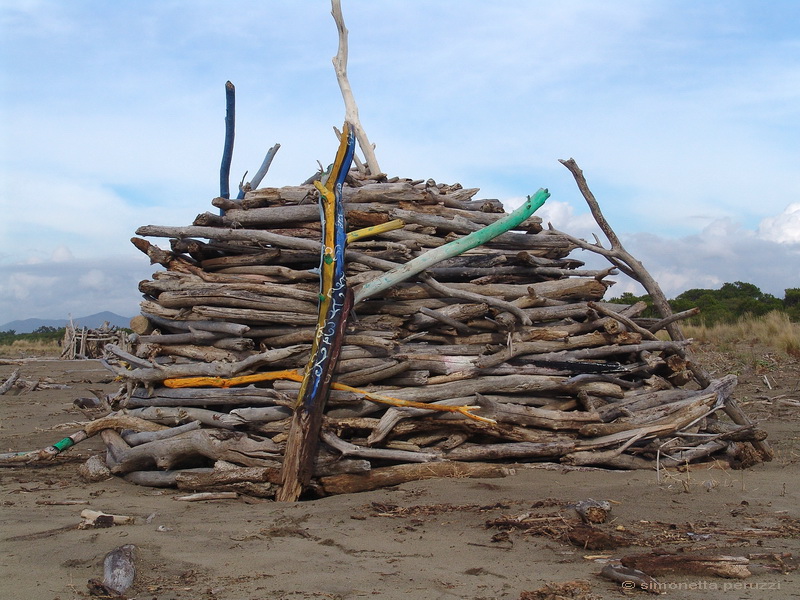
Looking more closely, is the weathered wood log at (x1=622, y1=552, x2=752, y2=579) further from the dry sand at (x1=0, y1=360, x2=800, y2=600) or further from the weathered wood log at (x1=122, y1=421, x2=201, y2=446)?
the weathered wood log at (x1=122, y1=421, x2=201, y2=446)

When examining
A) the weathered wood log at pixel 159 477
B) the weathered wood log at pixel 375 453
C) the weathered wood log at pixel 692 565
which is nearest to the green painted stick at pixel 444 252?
the weathered wood log at pixel 375 453

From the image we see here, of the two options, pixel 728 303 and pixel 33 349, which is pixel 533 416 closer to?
pixel 728 303

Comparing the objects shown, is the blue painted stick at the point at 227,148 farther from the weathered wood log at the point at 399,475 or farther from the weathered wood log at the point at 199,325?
the weathered wood log at the point at 399,475

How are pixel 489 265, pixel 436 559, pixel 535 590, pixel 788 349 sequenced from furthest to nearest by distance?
pixel 788 349
pixel 489 265
pixel 436 559
pixel 535 590

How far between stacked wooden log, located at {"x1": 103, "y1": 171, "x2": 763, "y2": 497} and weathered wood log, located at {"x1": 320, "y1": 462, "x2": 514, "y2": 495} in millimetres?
16

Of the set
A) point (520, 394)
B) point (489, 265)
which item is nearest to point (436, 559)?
point (520, 394)

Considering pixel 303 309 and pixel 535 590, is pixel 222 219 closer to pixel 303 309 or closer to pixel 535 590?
pixel 303 309

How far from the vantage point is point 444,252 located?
6297 millimetres

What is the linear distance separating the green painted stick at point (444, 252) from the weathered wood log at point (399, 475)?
59.4 inches

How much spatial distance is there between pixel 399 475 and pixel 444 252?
199cm

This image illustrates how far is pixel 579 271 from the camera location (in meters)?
7.43

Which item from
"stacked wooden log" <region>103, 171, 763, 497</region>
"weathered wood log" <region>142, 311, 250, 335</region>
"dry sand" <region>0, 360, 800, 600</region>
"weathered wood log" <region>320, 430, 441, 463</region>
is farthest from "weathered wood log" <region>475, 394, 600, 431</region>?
"weathered wood log" <region>142, 311, 250, 335</region>

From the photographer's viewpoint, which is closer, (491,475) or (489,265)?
(491,475)

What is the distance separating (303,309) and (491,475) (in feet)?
7.41
